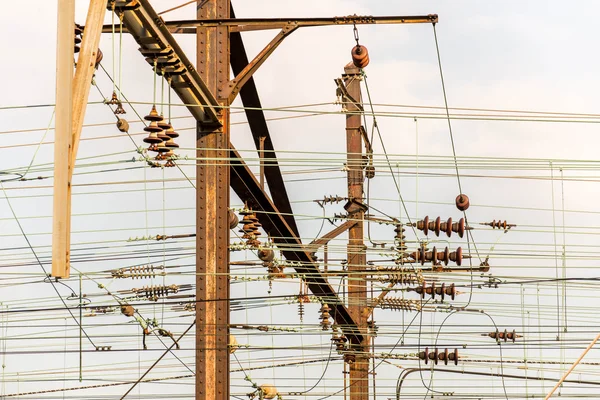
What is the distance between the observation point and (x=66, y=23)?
850 cm

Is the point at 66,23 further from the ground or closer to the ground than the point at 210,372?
further from the ground

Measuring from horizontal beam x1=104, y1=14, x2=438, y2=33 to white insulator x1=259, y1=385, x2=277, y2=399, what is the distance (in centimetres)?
739

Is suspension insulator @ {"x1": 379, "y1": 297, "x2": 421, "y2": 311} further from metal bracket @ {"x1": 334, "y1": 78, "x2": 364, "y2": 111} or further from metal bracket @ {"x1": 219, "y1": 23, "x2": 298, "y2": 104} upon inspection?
metal bracket @ {"x1": 219, "y1": 23, "x2": 298, "y2": 104}

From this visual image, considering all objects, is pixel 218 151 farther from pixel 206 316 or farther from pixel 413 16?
pixel 413 16

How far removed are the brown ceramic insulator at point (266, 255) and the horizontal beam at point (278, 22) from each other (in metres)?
3.26

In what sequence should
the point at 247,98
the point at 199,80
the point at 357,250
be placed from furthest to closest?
1. the point at 357,250
2. the point at 247,98
3. the point at 199,80

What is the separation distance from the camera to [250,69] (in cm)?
1378

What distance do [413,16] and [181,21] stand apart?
2.80 meters

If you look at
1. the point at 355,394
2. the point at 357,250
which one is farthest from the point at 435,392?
the point at 357,250

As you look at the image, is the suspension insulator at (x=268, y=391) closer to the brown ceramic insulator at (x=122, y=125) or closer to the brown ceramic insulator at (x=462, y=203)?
the brown ceramic insulator at (x=462, y=203)

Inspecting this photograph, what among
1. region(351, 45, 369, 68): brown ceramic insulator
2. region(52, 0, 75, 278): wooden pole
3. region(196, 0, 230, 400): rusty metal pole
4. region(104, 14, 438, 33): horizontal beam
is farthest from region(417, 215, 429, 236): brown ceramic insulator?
region(52, 0, 75, 278): wooden pole

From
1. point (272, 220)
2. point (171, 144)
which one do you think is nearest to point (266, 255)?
point (272, 220)

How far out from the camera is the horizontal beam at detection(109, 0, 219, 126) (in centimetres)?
1075

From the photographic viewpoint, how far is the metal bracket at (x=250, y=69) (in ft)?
44.6
